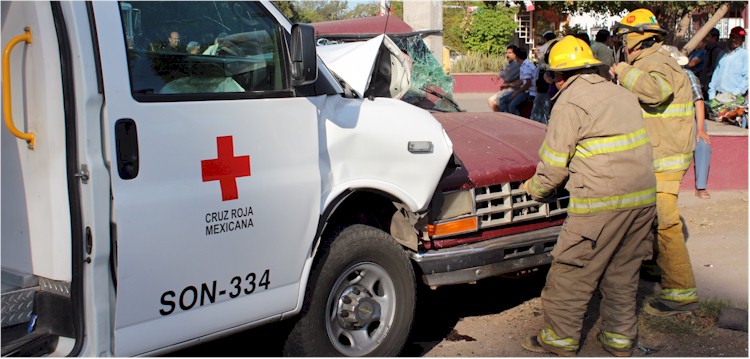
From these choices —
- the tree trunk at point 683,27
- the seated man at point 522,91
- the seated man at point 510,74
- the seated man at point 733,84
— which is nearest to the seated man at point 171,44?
the seated man at point 522,91

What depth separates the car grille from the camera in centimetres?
497

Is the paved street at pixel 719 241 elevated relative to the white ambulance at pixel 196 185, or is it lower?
lower

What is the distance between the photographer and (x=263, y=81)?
397 centimetres

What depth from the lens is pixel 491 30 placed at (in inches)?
1010

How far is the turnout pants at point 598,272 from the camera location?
15.2 feet

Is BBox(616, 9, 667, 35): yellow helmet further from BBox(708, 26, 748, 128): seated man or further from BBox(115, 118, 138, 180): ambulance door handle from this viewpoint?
BBox(708, 26, 748, 128): seated man

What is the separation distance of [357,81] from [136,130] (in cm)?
169

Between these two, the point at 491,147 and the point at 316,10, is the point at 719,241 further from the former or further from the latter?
the point at 316,10

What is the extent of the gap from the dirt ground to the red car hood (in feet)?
A: 3.29

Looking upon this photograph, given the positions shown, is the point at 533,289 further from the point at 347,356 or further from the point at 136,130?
the point at 136,130

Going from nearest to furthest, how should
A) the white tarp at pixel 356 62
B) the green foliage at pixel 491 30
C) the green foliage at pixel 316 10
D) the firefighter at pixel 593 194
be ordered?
the firefighter at pixel 593 194
the white tarp at pixel 356 62
the green foliage at pixel 316 10
the green foliage at pixel 491 30

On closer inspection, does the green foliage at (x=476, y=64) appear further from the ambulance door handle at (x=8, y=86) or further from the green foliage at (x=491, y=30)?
the ambulance door handle at (x=8, y=86)

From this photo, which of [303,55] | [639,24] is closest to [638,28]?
[639,24]

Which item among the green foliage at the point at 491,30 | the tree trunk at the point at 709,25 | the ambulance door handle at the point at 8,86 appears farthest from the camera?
the green foliage at the point at 491,30
